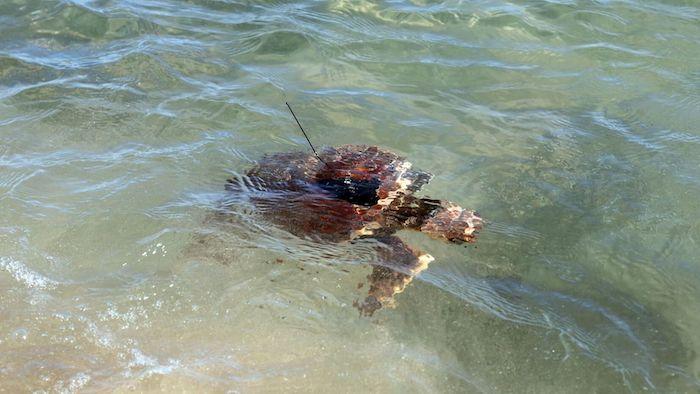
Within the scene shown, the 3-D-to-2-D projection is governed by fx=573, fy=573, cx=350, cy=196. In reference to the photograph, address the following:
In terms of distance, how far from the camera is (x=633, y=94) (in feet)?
20.2

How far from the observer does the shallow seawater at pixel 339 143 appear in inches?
134

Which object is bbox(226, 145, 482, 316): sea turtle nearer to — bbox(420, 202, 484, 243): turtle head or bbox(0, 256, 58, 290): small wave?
bbox(420, 202, 484, 243): turtle head

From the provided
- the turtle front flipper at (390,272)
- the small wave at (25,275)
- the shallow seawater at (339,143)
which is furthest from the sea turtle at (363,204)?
the small wave at (25,275)

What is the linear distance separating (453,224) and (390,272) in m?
0.77

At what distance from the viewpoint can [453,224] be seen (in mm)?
4461

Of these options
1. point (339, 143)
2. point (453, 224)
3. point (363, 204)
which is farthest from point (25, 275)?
point (453, 224)

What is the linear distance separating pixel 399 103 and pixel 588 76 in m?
2.22

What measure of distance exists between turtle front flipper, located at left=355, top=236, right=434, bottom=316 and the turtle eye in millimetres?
494

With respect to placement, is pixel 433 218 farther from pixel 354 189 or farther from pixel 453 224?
pixel 354 189

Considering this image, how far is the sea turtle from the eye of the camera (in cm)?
411

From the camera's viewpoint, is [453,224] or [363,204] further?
[363,204]

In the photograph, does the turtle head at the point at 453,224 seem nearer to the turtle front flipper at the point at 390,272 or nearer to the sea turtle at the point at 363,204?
the sea turtle at the point at 363,204

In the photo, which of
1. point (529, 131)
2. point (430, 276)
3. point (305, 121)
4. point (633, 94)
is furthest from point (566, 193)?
point (305, 121)

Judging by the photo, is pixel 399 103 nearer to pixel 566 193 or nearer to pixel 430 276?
pixel 566 193
